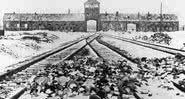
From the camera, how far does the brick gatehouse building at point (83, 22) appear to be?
8519 centimetres

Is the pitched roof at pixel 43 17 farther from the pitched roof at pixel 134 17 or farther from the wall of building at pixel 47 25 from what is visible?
the pitched roof at pixel 134 17

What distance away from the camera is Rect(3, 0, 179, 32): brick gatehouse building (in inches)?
3354

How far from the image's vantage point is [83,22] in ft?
280

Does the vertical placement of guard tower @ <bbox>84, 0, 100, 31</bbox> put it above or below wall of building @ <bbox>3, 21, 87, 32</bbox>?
above

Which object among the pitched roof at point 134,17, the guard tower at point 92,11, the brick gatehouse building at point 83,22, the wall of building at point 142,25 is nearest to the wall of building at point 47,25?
the brick gatehouse building at point 83,22

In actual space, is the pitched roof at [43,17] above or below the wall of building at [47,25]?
above

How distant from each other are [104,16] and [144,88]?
268 ft

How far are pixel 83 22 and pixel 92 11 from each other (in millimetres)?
6896

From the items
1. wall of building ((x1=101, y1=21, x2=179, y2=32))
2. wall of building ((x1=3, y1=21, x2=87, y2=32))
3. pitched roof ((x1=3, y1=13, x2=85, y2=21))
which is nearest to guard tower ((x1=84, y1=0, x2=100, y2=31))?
pitched roof ((x1=3, y1=13, x2=85, y2=21))

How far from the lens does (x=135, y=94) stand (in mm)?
6984

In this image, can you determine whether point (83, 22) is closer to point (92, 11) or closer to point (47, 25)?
point (92, 11)

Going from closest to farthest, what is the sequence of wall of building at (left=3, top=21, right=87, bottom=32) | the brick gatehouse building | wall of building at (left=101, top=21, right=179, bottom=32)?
wall of building at (left=3, top=21, right=87, bottom=32), the brick gatehouse building, wall of building at (left=101, top=21, right=179, bottom=32)

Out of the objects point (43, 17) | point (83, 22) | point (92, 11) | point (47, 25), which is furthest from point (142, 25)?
point (43, 17)

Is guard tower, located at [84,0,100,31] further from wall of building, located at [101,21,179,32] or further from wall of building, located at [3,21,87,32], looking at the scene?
wall of building, located at [3,21,87,32]
